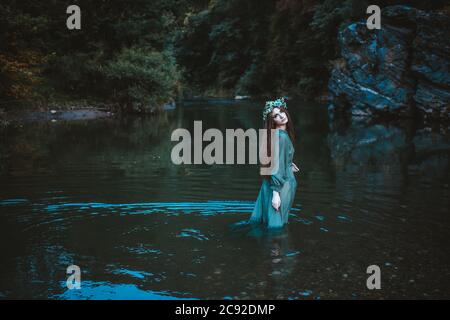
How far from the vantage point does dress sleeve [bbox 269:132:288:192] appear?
27.7 ft

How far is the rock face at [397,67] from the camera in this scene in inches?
1144

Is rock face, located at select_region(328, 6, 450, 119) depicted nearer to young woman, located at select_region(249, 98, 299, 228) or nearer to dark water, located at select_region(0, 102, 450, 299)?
dark water, located at select_region(0, 102, 450, 299)

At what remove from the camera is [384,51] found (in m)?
32.1

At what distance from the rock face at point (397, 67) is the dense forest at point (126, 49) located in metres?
4.05

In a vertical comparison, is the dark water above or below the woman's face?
below

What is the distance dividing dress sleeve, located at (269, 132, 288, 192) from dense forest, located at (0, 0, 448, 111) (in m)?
22.1

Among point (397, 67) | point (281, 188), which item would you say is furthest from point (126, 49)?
point (281, 188)

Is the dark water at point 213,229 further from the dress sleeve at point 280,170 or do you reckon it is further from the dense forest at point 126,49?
the dense forest at point 126,49

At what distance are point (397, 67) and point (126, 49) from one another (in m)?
15.3

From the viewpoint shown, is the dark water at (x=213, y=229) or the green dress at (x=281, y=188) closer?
the dark water at (x=213, y=229)

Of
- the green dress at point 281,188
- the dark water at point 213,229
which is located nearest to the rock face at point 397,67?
the dark water at point 213,229

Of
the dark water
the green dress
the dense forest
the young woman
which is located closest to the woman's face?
the young woman

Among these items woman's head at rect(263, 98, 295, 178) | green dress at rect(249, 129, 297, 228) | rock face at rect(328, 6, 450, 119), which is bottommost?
green dress at rect(249, 129, 297, 228)

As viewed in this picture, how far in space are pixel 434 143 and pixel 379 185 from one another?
351 inches
